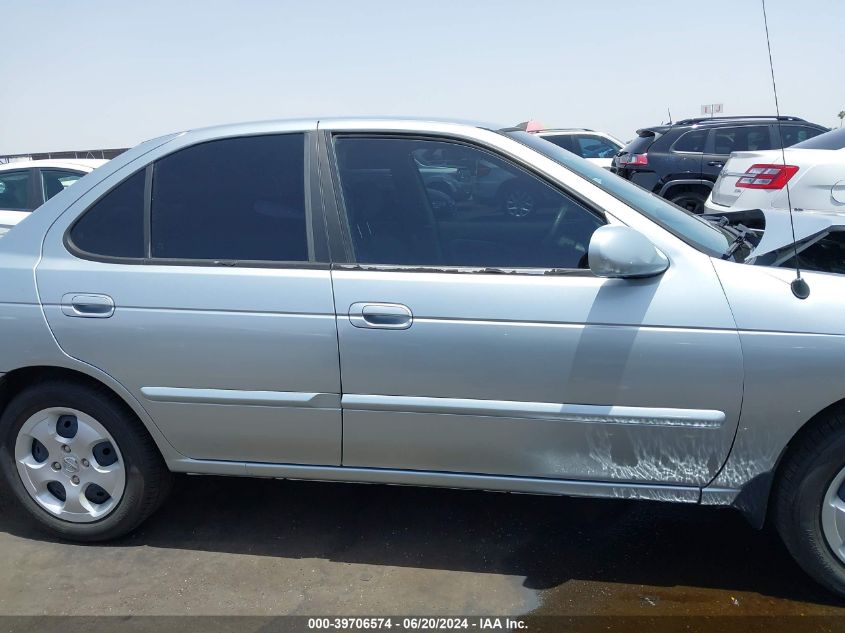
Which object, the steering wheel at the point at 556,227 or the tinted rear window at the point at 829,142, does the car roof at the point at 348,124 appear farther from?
the tinted rear window at the point at 829,142

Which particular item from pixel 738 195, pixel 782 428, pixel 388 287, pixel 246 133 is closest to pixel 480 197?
pixel 388 287

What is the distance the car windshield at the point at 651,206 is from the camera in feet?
9.24

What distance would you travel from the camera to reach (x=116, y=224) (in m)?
3.09

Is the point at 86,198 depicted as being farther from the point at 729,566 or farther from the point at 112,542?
the point at 729,566

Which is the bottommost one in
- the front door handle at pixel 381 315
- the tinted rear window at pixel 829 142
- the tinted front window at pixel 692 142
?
the front door handle at pixel 381 315

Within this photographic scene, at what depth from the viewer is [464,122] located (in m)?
3.05

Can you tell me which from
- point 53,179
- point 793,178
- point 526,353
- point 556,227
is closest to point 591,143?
point 793,178

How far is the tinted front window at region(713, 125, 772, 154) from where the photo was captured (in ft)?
35.7

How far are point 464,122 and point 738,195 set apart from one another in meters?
4.79

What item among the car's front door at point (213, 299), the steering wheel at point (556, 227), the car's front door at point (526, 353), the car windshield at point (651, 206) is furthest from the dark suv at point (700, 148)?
the car's front door at point (213, 299)

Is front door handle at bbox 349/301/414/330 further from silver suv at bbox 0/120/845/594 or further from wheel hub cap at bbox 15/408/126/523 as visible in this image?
wheel hub cap at bbox 15/408/126/523

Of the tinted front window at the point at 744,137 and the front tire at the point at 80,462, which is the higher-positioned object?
the tinted front window at the point at 744,137

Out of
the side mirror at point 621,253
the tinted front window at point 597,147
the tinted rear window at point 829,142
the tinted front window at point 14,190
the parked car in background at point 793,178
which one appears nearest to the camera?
the side mirror at point 621,253

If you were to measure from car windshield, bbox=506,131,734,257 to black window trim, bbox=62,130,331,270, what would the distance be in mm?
815
